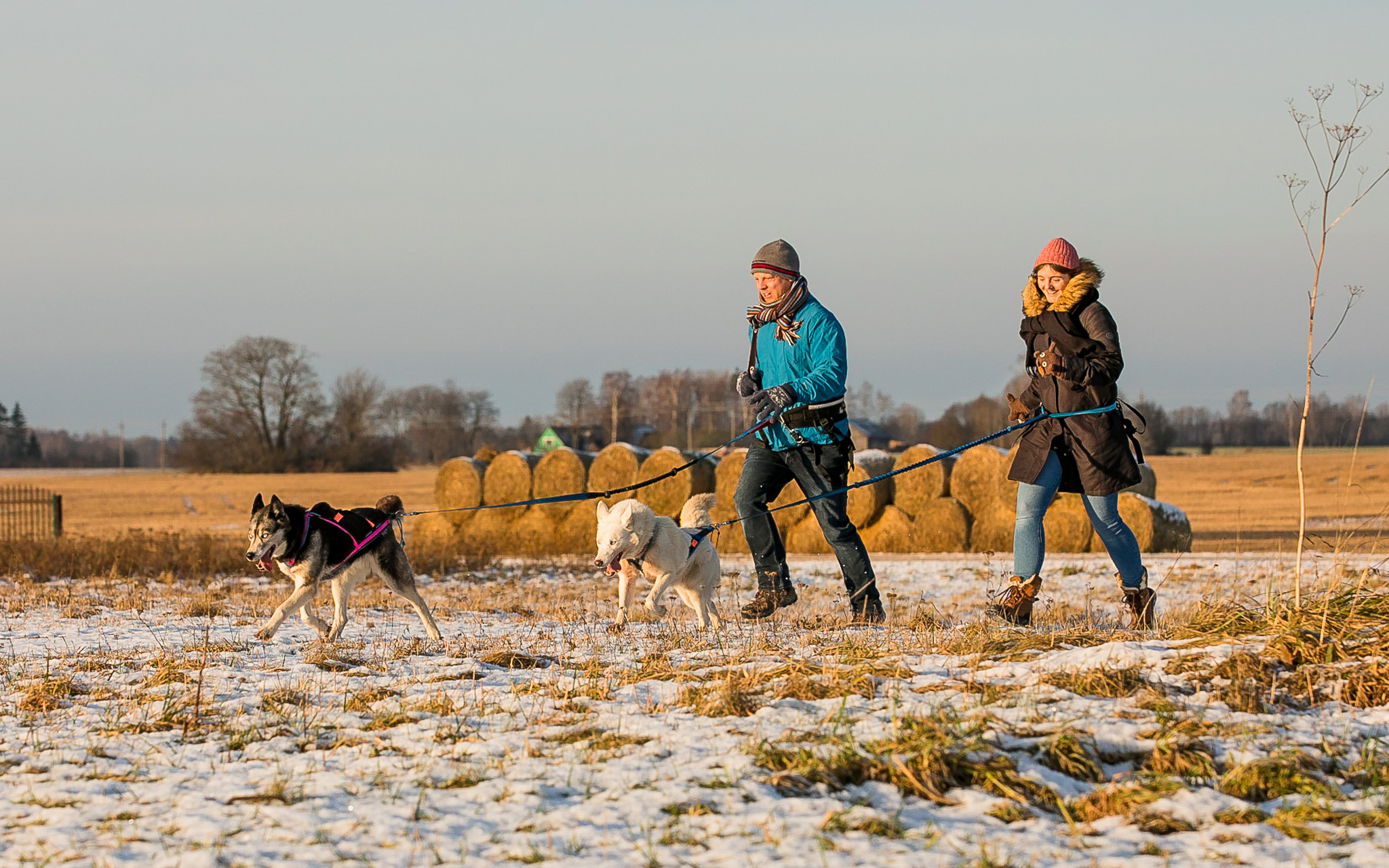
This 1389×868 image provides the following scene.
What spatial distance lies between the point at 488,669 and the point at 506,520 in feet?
41.0

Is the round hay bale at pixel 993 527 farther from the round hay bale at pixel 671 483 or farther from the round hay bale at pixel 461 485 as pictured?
the round hay bale at pixel 461 485

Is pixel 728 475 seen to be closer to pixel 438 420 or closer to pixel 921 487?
pixel 921 487

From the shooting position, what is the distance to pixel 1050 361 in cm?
597

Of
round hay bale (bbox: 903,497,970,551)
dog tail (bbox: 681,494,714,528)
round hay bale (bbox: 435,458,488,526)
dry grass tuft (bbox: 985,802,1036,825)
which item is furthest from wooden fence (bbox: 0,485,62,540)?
dry grass tuft (bbox: 985,802,1036,825)

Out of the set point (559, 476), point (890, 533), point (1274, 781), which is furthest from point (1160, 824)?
point (559, 476)

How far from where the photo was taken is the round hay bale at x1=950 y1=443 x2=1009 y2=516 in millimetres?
15031

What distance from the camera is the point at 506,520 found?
1752cm

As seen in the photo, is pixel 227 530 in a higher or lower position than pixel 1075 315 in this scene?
lower

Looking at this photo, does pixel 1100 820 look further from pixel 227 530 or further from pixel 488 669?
pixel 227 530

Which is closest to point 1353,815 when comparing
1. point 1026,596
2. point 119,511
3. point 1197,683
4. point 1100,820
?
point 1100,820

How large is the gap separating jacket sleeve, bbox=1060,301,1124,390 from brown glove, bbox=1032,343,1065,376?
0.03 m

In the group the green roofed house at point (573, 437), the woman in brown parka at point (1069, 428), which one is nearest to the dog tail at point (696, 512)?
the woman in brown parka at point (1069, 428)

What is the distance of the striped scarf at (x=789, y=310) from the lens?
6.73 m

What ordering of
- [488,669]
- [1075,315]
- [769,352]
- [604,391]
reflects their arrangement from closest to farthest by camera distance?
[488,669] → [1075,315] → [769,352] → [604,391]
